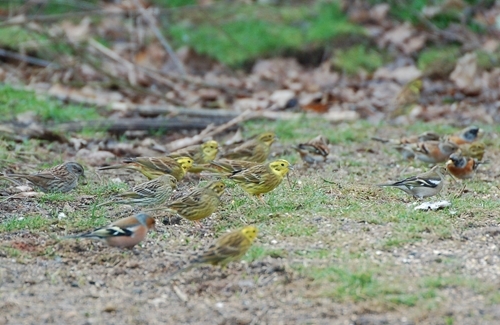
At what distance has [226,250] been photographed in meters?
6.22

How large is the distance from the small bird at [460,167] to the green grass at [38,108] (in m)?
5.53

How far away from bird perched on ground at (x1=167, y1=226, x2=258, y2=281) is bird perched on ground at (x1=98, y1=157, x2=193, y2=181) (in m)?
2.70

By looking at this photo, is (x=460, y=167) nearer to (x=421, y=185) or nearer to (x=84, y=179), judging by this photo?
(x=421, y=185)

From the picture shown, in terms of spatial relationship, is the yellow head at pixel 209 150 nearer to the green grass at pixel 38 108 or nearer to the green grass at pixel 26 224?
the green grass at pixel 26 224

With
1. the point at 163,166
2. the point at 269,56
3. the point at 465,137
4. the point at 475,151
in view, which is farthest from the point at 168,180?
the point at 269,56

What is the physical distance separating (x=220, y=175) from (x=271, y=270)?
9.87 feet

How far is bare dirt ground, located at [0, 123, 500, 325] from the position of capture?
561cm

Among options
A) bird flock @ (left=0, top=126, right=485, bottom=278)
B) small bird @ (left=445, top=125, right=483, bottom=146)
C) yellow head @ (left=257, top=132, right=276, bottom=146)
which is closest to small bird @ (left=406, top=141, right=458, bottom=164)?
bird flock @ (left=0, top=126, right=485, bottom=278)

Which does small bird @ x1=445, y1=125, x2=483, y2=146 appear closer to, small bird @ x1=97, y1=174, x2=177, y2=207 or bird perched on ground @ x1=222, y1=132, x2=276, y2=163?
bird perched on ground @ x1=222, y1=132, x2=276, y2=163

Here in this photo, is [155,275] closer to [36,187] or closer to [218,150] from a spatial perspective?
[36,187]

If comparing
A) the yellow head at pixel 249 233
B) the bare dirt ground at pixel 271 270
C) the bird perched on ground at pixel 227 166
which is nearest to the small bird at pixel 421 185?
the bare dirt ground at pixel 271 270

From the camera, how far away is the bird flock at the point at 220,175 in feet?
22.0

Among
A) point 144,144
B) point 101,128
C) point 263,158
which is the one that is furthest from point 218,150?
point 101,128

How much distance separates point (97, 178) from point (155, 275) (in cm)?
331
